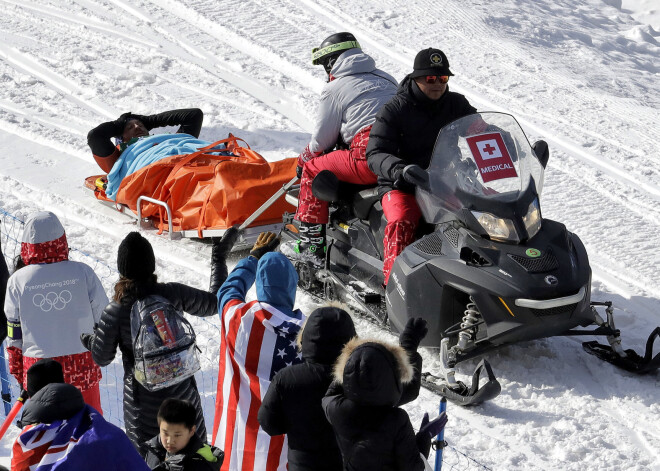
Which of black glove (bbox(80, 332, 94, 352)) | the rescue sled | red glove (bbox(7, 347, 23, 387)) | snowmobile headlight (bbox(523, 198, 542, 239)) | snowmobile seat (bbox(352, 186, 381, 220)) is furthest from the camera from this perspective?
the rescue sled

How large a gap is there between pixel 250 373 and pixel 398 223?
2121 millimetres

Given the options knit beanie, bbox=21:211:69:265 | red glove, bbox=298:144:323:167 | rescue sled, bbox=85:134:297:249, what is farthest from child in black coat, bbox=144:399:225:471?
rescue sled, bbox=85:134:297:249

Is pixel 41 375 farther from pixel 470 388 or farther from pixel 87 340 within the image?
pixel 470 388

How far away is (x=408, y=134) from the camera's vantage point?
6.37 m

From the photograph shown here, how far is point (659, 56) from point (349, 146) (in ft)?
23.8

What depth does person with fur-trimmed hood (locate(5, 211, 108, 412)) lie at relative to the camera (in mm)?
4852

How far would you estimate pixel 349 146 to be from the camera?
→ 7.05 metres

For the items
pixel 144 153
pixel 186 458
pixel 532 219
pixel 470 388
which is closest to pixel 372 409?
pixel 186 458

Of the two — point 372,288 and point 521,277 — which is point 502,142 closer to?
point 521,277

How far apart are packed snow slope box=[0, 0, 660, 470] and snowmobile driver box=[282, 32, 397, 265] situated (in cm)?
50

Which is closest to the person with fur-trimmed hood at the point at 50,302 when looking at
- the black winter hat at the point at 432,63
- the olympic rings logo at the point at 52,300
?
the olympic rings logo at the point at 52,300

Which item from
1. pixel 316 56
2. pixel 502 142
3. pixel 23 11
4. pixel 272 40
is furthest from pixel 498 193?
pixel 23 11

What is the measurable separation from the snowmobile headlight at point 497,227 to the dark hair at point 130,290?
2147mm

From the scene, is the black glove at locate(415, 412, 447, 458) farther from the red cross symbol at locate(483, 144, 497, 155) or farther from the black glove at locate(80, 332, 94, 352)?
the red cross symbol at locate(483, 144, 497, 155)
